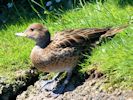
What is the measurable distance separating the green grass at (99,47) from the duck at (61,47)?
147mm

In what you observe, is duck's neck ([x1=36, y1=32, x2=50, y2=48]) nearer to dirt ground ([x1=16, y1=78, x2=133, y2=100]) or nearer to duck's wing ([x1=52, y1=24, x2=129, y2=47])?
duck's wing ([x1=52, y1=24, x2=129, y2=47])

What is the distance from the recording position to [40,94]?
6.58m

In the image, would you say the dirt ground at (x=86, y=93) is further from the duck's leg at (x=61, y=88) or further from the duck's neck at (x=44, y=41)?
the duck's neck at (x=44, y=41)

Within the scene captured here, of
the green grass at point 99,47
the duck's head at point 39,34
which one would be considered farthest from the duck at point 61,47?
the green grass at point 99,47

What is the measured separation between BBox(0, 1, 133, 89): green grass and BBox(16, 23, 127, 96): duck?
0.48 feet

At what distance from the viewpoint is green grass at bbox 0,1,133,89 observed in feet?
19.8

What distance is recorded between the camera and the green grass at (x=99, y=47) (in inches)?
238

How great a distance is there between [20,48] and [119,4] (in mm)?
1556

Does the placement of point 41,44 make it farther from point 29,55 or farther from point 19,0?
point 19,0

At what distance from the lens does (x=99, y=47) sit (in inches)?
257

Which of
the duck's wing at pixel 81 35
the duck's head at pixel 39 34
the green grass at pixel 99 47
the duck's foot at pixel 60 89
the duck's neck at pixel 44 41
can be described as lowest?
the duck's foot at pixel 60 89

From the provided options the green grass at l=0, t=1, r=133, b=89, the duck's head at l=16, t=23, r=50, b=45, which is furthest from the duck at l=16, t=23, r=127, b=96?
the green grass at l=0, t=1, r=133, b=89

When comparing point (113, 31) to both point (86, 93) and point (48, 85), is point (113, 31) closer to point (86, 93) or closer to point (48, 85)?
point (86, 93)

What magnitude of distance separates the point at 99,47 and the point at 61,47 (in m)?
0.48
